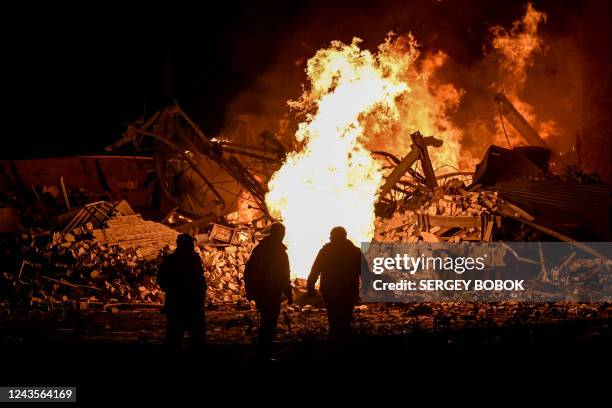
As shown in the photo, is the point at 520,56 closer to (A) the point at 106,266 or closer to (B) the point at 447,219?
(B) the point at 447,219

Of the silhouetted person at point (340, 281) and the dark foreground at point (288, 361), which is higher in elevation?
the silhouetted person at point (340, 281)

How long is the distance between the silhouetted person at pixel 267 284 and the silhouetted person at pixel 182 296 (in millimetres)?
597

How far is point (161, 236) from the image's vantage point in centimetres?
1379

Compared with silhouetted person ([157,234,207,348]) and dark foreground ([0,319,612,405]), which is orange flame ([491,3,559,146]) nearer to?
dark foreground ([0,319,612,405])

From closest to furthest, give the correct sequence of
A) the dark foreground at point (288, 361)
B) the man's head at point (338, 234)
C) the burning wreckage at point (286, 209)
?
the dark foreground at point (288, 361) < the man's head at point (338, 234) < the burning wreckage at point (286, 209)

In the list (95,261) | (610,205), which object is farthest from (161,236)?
(610,205)

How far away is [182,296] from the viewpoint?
6809mm

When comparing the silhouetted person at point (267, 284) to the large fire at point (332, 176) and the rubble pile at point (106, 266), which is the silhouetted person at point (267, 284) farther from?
the large fire at point (332, 176)

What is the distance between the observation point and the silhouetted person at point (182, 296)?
6.80 m

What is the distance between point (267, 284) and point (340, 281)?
2.76 ft

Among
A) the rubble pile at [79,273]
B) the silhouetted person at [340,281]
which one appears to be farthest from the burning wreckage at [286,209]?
the silhouetted person at [340,281]

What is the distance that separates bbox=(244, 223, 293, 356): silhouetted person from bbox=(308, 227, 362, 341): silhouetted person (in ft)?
1.49

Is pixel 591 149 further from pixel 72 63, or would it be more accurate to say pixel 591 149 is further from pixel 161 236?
pixel 72 63

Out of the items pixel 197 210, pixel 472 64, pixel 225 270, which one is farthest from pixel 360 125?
pixel 472 64
